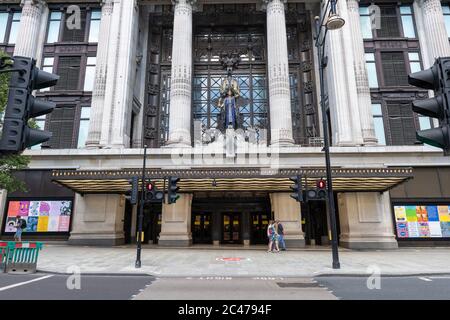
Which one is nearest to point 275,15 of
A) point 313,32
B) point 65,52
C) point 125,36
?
point 313,32

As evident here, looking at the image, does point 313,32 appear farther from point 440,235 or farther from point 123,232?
point 123,232

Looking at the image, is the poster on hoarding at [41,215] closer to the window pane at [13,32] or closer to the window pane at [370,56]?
the window pane at [13,32]

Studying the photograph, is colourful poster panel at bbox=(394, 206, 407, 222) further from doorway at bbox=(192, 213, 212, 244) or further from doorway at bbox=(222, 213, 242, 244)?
doorway at bbox=(192, 213, 212, 244)

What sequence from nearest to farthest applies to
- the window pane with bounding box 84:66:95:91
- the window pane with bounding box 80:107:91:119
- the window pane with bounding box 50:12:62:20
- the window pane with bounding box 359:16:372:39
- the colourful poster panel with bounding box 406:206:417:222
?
the colourful poster panel with bounding box 406:206:417:222, the window pane with bounding box 80:107:91:119, the window pane with bounding box 84:66:95:91, the window pane with bounding box 359:16:372:39, the window pane with bounding box 50:12:62:20

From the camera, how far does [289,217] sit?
2258 cm

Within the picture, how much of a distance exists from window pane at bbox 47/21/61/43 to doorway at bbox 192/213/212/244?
825 inches

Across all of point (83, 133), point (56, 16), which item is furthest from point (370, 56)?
point (56, 16)

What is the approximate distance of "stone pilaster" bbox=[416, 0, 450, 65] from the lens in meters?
25.9

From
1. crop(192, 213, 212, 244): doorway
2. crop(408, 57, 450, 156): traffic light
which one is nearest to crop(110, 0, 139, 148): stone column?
crop(192, 213, 212, 244): doorway

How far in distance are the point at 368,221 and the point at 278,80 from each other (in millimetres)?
12981

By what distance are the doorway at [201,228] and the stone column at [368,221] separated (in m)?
10.5

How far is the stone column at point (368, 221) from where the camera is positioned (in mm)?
21797

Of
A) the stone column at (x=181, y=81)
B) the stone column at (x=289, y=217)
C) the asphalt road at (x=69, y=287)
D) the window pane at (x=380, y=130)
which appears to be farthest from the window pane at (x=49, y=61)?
the window pane at (x=380, y=130)
